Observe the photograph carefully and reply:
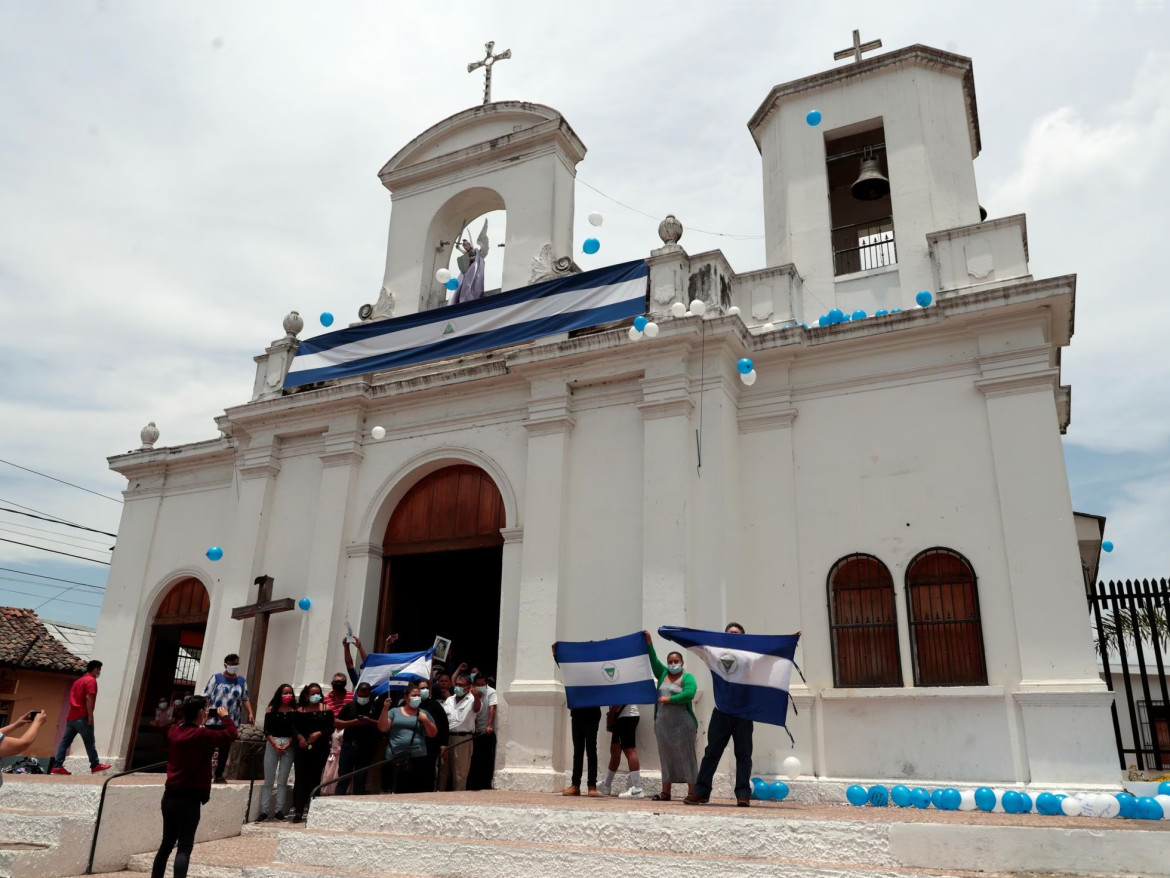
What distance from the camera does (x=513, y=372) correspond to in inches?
492

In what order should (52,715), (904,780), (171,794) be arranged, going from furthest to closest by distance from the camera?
1. (52,715)
2. (904,780)
3. (171,794)

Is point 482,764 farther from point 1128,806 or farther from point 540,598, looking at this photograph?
point 1128,806

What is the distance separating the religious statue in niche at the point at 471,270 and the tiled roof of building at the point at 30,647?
14500 mm

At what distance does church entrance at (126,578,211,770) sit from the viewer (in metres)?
15.1

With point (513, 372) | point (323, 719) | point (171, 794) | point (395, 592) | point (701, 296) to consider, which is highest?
point (701, 296)

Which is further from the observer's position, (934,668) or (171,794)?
(934,668)

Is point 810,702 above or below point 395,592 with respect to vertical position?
below

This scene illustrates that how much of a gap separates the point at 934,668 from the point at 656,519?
3.45m

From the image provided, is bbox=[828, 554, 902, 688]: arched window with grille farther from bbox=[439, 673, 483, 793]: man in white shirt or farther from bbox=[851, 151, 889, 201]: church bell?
bbox=[851, 151, 889, 201]: church bell

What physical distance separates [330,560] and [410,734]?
13.5 feet

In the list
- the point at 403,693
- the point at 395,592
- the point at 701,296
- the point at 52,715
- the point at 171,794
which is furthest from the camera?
Result: the point at 52,715

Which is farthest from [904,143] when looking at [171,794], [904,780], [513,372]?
[171,794]

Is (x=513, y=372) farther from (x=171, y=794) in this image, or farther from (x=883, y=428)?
(x=171, y=794)

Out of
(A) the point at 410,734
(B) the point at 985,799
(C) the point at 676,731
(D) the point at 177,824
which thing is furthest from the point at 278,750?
(B) the point at 985,799
